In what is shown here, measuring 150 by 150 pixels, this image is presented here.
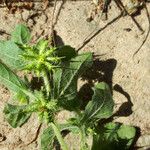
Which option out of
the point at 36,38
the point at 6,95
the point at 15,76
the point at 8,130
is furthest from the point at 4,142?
the point at 36,38

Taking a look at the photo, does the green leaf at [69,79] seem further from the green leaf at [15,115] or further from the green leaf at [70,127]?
the green leaf at [15,115]

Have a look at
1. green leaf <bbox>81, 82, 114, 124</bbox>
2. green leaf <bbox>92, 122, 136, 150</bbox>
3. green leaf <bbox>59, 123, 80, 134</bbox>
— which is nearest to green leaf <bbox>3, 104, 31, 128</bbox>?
green leaf <bbox>59, 123, 80, 134</bbox>

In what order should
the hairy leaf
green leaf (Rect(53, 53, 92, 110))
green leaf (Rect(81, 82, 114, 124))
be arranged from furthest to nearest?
the hairy leaf
green leaf (Rect(81, 82, 114, 124))
green leaf (Rect(53, 53, 92, 110))

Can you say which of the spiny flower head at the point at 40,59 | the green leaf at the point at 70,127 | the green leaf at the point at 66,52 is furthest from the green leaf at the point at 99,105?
the spiny flower head at the point at 40,59

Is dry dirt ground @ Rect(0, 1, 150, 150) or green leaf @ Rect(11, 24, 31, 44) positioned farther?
dry dirt ground @ Rect(0, 1, 150, 150)

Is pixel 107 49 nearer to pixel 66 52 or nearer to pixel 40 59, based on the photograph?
pixel 66 52

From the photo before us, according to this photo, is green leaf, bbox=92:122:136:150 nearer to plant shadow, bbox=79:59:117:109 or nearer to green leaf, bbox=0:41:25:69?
plant shadow, bbox=79:59:117:109

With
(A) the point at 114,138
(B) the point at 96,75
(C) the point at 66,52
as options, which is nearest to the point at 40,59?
(C) the point at 66,52
